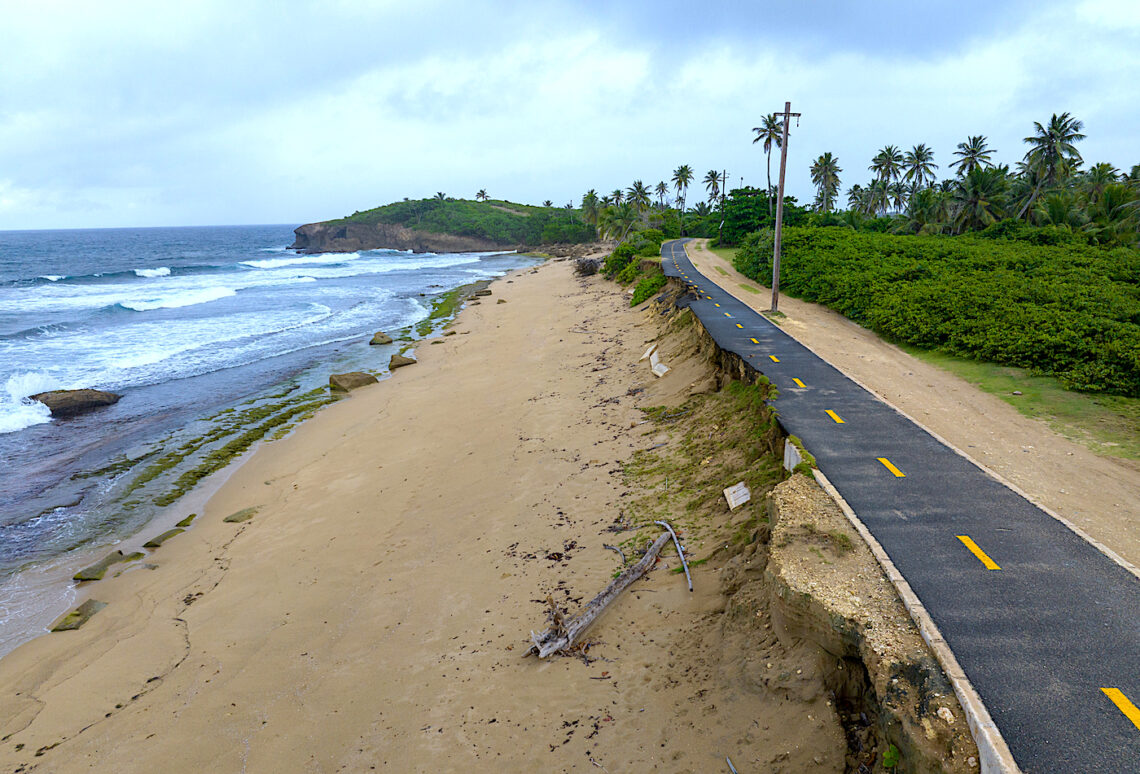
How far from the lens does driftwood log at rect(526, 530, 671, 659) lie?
8492 millimetres

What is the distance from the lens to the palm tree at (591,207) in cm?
10750

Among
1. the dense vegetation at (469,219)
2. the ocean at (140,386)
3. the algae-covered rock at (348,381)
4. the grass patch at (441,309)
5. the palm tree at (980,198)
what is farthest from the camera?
the dense vegetation at (469,219)

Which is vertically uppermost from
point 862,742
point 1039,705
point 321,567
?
point 1039,705

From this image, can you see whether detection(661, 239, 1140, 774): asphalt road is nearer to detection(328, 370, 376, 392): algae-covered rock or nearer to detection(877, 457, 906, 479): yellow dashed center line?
detection(877, 457, 906, 479): yellow dashed center line

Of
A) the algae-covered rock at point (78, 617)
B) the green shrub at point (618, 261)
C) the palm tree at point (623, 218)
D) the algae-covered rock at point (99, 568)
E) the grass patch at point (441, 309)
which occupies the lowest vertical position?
the algae-covered rock at point (78, 617)

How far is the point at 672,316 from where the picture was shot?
26.4 meters

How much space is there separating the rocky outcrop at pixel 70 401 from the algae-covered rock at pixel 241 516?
46.9 feet

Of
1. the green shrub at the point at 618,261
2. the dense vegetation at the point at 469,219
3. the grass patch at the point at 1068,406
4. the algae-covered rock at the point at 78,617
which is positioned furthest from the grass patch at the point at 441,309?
the dense vegetation at the point at 469,219

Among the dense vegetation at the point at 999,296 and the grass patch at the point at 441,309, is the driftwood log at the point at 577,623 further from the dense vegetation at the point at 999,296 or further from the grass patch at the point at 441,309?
the grass patch at the point at 441,309

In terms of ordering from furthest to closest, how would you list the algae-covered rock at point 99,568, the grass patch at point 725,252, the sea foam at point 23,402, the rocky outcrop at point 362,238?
the rocky outcrop at point 362,238 < the grass patch at point 725,252 < the sea foam at point 23,402 < the algae-covered rock at point 99,568

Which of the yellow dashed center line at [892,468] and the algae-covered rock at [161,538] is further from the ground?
the yellow dashed center line at [892,468]

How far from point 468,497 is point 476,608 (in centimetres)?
456

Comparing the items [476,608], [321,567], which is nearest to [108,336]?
[321,567]

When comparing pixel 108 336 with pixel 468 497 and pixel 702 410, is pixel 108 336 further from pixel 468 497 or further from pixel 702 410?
pixel 702 410
